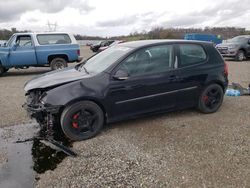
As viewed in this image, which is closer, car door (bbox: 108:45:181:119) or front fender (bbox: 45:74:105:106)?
front fender (bbox: 45:74:105:106)

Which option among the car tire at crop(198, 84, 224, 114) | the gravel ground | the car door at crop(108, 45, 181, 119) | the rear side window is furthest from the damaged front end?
the car tire at crop(198, 84, 224, 114)

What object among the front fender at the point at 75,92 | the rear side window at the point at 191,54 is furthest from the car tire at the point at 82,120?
the rear side window at the point at 191,54

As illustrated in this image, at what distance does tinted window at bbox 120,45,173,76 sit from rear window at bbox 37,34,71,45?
751 cm

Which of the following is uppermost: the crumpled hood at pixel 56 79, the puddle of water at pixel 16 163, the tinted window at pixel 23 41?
the tinted window at pixel 23 41

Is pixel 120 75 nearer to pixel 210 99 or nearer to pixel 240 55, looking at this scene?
pixel 210 99

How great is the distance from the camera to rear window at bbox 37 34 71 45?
10875 millimetres

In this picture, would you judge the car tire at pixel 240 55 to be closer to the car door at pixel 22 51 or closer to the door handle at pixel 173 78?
the car door at pixel 22 51

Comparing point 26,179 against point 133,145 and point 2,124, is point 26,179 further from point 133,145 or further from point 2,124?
point 2,124

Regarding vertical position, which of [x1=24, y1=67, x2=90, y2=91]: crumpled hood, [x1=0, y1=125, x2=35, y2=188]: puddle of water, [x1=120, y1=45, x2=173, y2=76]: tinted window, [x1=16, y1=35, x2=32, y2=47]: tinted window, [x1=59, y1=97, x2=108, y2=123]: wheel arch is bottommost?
[x1=0, y1=125, x2=35, y2=188]: puddle of water

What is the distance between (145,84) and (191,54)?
4.34 feet

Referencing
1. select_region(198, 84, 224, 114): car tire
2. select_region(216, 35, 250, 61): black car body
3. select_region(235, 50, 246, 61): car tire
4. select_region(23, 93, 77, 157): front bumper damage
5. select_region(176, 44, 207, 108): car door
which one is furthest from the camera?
select_region(235, 50, 246, 61): car tire

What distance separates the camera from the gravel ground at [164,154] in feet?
9.96

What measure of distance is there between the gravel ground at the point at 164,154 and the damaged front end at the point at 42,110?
A: 1.99 feet

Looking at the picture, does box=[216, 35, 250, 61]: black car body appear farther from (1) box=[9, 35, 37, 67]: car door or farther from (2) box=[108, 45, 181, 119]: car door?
(2) box=[108, 45, 181, 119]: car door
